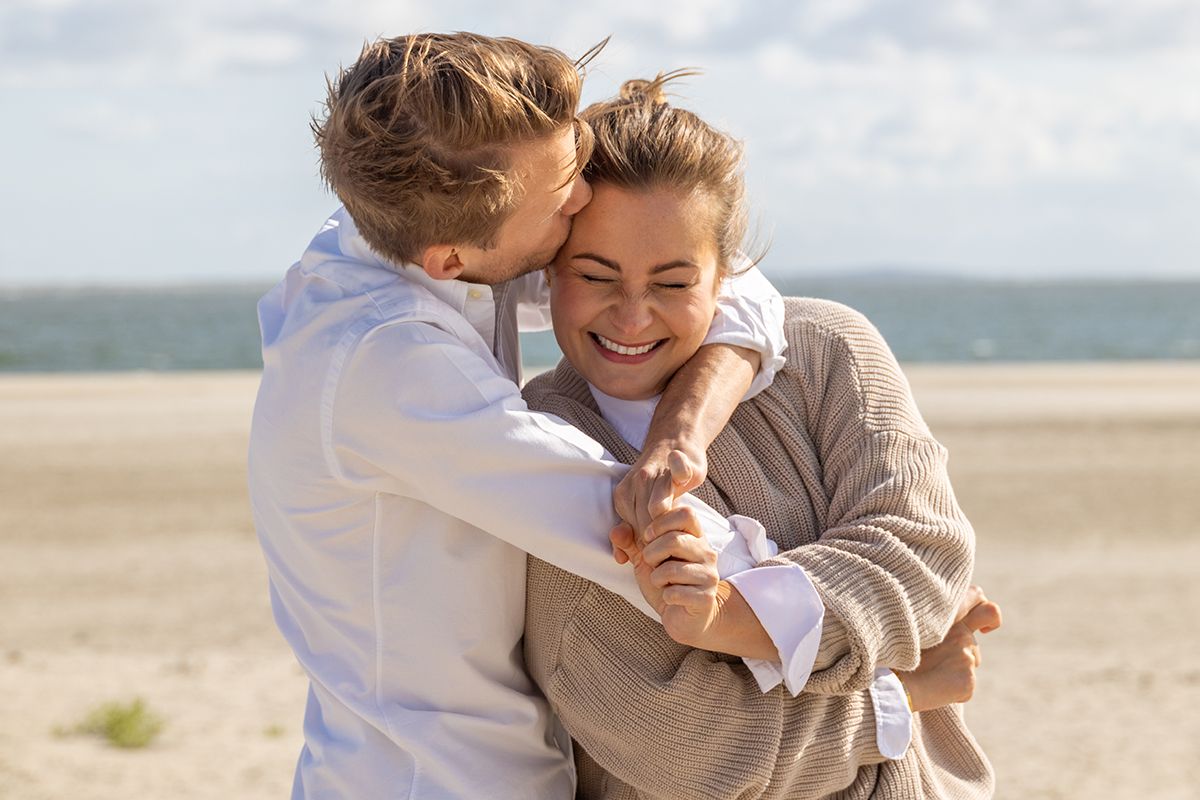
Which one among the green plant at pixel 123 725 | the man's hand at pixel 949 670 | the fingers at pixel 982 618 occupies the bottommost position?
the green plant at pixel 123 725

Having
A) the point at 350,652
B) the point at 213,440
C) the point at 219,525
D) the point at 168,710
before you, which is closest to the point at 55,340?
the point at 213,440

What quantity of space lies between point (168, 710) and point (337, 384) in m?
5.79

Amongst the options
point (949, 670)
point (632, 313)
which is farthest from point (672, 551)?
point (949, 670)

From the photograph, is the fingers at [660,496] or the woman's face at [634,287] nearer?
the fingers at [660,496]

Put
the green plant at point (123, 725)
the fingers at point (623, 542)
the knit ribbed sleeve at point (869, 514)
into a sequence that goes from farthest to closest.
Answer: the green plant at point (123, 725), the knit ribbed sleeve at point (869, 514), the fingers at point (623, 542)

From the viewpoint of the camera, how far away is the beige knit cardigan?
2.29 meters

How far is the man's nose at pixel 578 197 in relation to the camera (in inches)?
93.1

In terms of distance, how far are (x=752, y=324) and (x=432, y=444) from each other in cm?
74

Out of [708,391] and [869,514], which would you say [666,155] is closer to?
[708,391]

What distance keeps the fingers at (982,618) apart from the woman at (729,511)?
1 cm

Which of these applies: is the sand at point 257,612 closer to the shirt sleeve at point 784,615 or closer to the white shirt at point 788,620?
the white shirt at point 788,620

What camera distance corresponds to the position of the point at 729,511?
8.18 ft

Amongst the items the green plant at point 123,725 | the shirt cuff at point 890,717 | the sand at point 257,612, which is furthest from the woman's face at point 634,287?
the green plant at point 123,725

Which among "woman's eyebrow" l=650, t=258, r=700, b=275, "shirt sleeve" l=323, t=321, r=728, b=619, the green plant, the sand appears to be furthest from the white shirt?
the green plant
